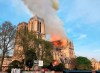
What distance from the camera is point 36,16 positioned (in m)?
198

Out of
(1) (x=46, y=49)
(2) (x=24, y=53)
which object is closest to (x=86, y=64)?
(1) (x=46, y=49)

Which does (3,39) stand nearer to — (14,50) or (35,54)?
(14,50)

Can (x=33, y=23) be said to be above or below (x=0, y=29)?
above

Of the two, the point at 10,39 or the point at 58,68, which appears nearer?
the point at 10,39

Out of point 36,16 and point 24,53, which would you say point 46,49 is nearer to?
point 24,53

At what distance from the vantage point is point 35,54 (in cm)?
9769

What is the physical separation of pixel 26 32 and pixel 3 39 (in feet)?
35.2

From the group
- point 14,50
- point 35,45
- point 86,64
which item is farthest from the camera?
point 86,64

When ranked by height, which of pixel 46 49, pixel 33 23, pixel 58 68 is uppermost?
pixel 33 23

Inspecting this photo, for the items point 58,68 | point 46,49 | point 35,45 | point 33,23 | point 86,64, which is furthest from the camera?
point 33,23

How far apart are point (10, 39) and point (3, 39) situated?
2.65 m

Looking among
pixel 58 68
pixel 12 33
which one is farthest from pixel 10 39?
pixel 58 68

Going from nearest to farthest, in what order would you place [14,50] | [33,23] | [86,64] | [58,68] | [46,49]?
[14,50] < [46,49] < [58,68] < [86,64] < [33,23]

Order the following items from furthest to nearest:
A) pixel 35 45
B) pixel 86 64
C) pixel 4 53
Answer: pixel 86 64 → pixel 35 45 → pixel 4 53
